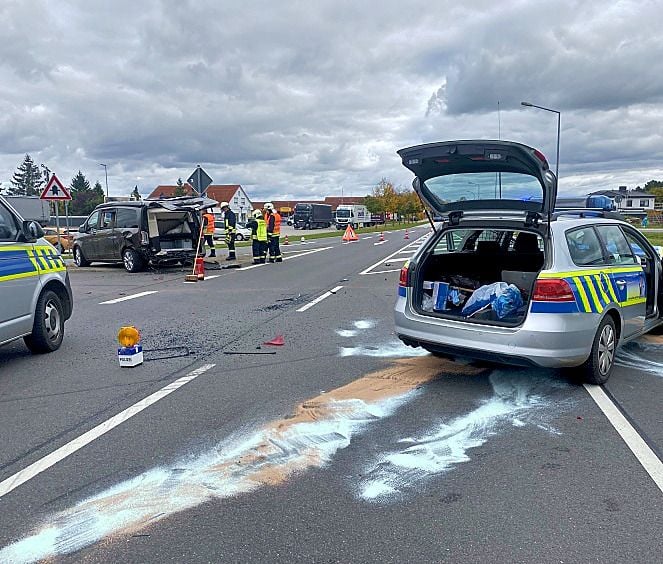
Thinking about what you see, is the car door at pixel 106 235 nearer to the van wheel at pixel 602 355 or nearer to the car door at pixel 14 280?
the car door at pixel 14 280

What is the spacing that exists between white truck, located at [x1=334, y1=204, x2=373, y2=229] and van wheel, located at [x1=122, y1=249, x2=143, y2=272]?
45.4m

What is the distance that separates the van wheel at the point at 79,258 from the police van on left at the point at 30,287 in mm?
12250

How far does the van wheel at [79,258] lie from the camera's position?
19266 mm

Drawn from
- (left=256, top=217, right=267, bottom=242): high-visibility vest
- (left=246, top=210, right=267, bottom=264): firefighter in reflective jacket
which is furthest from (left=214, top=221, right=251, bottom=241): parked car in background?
(left=256, top=217, right=267, bottom=242): high-visibility vest

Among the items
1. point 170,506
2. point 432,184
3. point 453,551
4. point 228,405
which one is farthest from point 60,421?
point 432,184

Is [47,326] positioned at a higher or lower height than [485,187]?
lower

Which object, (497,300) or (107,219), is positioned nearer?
(497,300)

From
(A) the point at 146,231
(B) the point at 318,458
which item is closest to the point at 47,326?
(B) the point at 318,458

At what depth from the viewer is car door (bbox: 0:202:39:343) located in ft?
21.1

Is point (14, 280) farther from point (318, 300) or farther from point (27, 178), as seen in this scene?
point (27, 178)

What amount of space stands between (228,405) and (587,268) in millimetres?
3383

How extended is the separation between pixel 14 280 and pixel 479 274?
4.98 metres

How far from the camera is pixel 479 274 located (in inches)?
267

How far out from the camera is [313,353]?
720 cm
